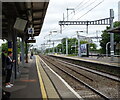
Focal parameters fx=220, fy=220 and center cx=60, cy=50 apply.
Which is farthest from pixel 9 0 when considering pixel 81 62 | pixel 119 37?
pixel 119 37

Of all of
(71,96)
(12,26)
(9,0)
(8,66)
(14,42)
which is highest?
(9,0)

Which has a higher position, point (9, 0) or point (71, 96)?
point (9, 0)

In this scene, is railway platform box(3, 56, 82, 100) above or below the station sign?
below

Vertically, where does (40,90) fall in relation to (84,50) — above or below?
below

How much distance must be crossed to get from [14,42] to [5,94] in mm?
4810

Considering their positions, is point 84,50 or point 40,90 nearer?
point 40,90

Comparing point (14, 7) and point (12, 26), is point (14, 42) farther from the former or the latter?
point (14, 7)

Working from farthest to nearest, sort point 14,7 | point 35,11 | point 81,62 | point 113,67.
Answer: point 81,62 → point 113,67 → point 35,11 → point 14,7

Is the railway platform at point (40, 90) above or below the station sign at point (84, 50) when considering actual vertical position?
below

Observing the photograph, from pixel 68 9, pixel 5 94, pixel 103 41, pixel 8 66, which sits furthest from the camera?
pixel 103 41

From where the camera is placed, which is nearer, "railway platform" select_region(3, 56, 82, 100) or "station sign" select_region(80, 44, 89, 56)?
"railway platform" select_region(3, 56, 82, 100)

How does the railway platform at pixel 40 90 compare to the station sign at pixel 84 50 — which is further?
the station sign at pixel 84 50

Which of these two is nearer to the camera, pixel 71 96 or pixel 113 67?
pixel 71 96

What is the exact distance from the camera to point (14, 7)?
985 centimetres
